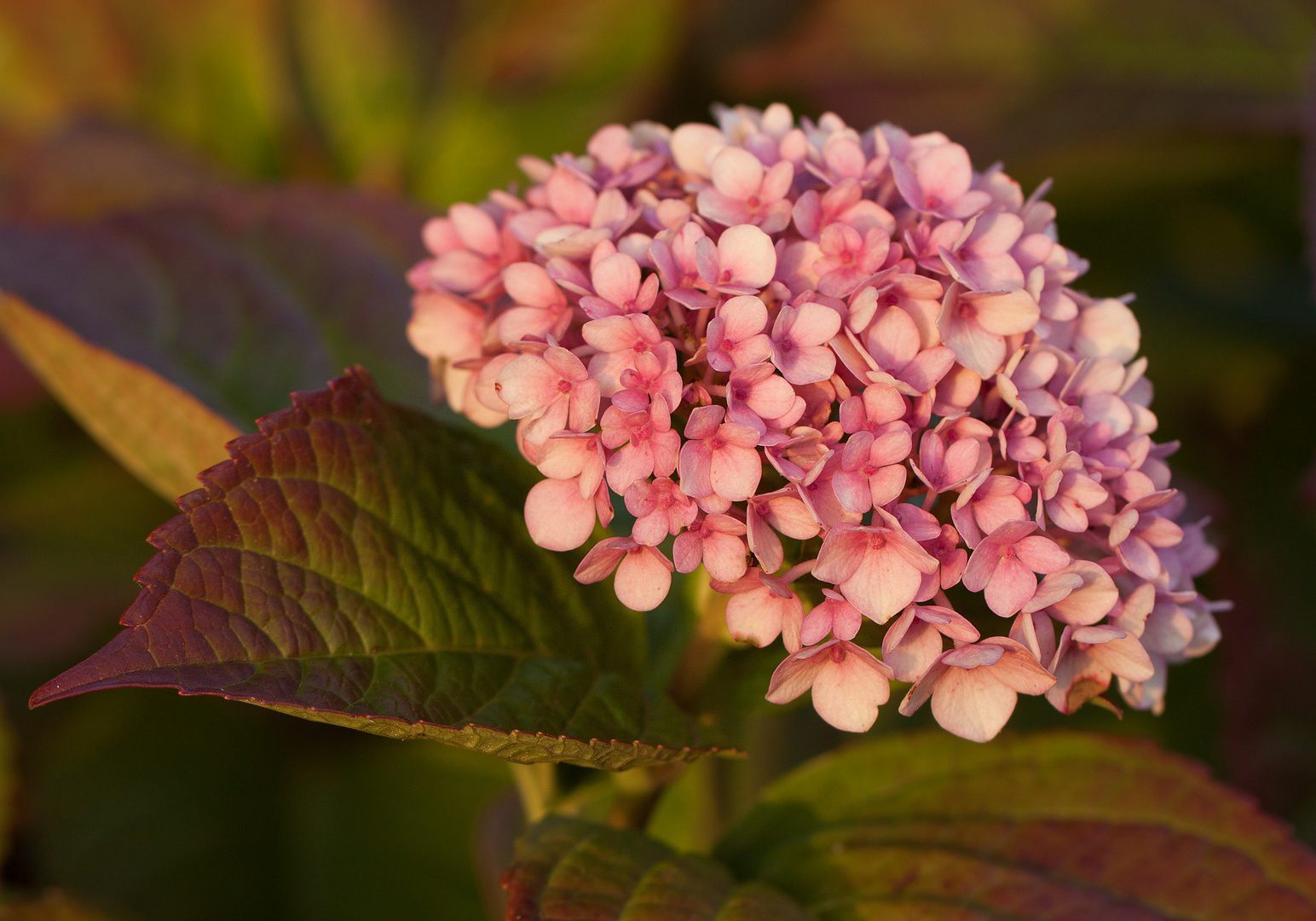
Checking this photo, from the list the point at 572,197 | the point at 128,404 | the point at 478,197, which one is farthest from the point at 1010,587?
the point at 478,197

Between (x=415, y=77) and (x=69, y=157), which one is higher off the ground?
(x=415, y=77)

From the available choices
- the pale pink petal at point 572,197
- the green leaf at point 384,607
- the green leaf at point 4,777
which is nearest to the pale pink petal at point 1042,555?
the green leaf at point 384,607

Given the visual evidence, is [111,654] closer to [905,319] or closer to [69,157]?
[905,319]

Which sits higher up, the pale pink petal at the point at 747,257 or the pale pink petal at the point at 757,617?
the pale pink petal at the point at 747,257

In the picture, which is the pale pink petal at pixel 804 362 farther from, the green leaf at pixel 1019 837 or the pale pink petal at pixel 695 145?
the green leaf at pixel 1019 837

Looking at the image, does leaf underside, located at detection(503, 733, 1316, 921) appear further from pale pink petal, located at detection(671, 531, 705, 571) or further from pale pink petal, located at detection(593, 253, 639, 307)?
pale pink petal, located at detection(593, 253, 639, 307)

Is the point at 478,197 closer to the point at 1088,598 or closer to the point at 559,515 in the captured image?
the point at 559,515

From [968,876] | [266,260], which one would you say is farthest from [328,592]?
[266,260]
